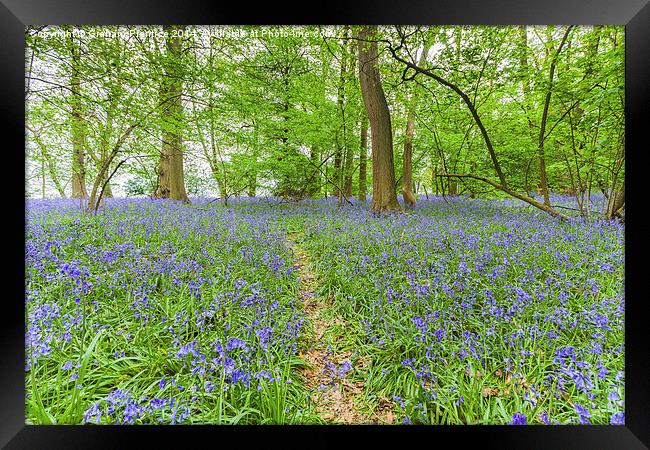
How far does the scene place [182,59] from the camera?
2852 mm

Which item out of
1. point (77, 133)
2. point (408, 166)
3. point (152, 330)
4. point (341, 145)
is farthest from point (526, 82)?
point (77, 133)

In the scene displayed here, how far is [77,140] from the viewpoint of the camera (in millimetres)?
2549

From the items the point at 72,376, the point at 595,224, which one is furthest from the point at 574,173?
the point at 72,376

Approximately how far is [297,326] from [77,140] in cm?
321

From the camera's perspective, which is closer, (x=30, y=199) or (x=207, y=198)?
(x=30, y=199)

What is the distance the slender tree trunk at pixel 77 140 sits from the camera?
243 centimetres

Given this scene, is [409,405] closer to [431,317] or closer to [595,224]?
[431,317]

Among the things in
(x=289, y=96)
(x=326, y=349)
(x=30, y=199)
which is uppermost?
(x=289, y=96)

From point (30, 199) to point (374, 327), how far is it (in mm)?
2997

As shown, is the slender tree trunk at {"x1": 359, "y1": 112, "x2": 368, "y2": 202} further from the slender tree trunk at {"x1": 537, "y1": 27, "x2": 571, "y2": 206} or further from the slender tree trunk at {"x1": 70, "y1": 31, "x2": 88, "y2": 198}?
the slender tree trunk at {"x1": 70, "y1": 31, "x2": 88, "y2": 198}

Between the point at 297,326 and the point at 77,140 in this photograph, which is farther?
the point at 77,140

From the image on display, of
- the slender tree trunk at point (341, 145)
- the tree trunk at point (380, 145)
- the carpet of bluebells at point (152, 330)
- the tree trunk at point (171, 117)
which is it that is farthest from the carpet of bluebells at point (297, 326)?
the slender tree trunk at point (341, 145)

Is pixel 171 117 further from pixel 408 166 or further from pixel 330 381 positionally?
pixel 408 166
